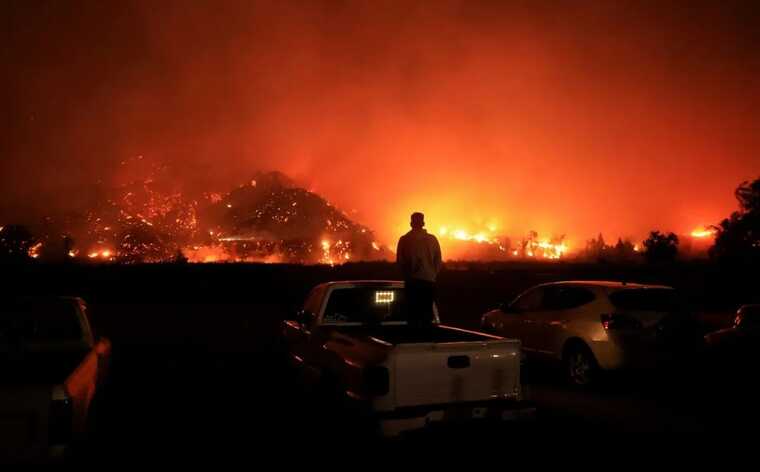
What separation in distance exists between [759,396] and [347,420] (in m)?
6.07

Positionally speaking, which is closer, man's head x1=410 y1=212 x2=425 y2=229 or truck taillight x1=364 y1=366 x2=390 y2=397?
truck taillight x1=364 y1=366 x2=390 y2=397

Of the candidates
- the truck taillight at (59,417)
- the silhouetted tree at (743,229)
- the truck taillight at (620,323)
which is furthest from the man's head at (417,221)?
the silhouetted tree at (743,229)

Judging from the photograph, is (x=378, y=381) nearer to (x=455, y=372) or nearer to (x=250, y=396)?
(x=455, y=372)

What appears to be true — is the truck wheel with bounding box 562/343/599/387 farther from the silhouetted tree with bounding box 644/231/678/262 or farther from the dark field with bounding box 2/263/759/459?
the silhouetted tree with bounding box 644/231/678/262

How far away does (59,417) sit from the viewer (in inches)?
170

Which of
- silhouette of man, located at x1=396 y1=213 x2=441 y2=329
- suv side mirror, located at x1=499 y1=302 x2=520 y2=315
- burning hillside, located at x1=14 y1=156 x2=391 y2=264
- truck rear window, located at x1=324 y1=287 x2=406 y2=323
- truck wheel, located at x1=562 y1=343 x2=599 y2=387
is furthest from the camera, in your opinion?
burning hillside, located at x1=14 y1=156 x2=391 y2=264

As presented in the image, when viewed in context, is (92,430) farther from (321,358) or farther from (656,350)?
(656,350)

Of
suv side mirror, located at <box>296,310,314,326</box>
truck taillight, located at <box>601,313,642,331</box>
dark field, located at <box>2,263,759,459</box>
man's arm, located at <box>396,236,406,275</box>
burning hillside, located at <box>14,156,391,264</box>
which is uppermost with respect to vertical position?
burning hillside, located at <box>14,156,391,264</box>

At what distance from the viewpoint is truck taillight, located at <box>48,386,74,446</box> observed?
4285 millimetres

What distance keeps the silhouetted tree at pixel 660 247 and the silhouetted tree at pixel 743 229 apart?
17.7 meters

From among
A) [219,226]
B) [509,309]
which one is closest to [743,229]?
[509,309]

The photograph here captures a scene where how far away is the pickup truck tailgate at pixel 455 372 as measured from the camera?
16.6 ft

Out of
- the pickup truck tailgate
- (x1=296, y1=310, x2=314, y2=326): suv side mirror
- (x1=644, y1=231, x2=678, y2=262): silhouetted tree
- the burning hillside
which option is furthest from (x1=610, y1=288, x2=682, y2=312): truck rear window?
the burning hillside

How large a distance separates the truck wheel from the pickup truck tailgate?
3.86 metres
